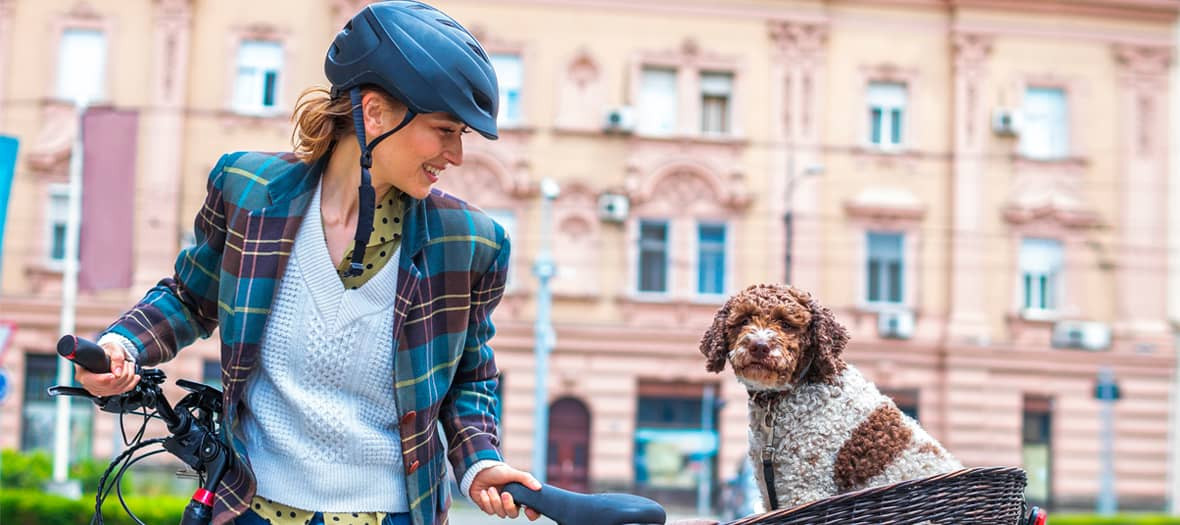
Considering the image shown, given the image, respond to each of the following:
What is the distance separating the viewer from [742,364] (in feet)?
10.3

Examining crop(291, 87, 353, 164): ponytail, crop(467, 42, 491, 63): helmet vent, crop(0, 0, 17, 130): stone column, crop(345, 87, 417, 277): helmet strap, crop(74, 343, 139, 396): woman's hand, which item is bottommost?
crop(74, 343, 139, 396): woman's hand

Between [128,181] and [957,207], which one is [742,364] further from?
[957,207]

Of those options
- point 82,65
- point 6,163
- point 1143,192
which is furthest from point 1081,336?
point 6,163

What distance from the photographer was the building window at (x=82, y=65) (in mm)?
25625

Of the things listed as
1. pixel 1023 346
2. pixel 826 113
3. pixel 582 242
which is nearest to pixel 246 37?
pixel 582 242

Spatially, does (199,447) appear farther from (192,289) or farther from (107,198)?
(107,198)

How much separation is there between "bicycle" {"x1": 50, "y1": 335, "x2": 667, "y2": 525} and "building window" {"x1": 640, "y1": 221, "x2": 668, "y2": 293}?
23836mm

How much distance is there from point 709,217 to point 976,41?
6.27 metres

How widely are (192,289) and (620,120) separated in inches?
925

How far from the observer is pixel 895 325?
2639 centimetres

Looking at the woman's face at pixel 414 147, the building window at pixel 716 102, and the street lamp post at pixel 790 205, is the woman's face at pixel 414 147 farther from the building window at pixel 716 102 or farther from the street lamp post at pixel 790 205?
the building window at pixel 716 102

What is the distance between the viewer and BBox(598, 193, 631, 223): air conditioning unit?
26.0 metres

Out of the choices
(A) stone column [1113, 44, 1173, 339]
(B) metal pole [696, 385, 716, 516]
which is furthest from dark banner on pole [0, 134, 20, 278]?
(A) stone column [1113, 44, 1173, 339]

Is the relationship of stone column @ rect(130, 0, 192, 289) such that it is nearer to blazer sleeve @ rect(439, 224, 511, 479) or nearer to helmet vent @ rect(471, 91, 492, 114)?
blazer sleeve @ rect(439, 224, 511, 479)
